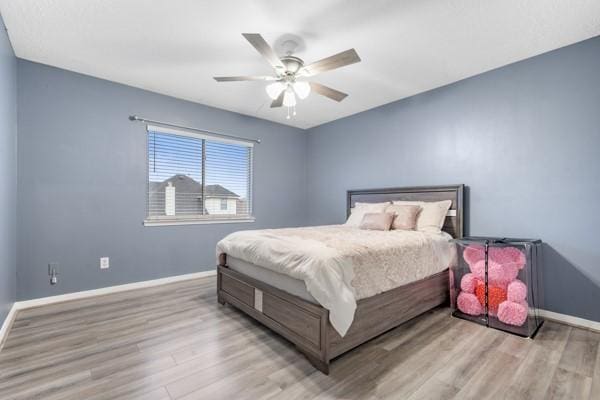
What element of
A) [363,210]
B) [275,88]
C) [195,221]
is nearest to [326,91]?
[275,88]

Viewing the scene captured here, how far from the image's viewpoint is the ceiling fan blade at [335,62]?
6.55 feet

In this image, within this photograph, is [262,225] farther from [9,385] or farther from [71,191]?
[9,385]

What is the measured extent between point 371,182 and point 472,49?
6.85 ft

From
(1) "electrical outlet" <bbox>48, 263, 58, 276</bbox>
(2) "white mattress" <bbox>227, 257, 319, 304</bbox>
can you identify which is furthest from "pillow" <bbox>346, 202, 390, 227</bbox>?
(1) "electrical outlet" <bbox>48, 263, 58, 276</bbox>

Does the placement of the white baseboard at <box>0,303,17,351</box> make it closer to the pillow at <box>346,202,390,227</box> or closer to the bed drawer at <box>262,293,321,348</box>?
the bed drawer at <box>262,293,321,348</box>

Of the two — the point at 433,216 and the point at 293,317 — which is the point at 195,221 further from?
the point at 433,216

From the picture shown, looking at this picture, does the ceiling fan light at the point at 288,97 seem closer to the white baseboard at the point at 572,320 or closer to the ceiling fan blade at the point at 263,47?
the ceiling fan blade at the point at 263,47

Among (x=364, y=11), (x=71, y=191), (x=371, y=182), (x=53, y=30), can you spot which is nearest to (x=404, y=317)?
(x=371, y=182)

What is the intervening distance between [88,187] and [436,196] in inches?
164

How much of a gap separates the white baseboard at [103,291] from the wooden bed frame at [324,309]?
118cm

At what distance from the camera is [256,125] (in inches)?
181

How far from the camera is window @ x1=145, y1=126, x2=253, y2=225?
3.66 metres

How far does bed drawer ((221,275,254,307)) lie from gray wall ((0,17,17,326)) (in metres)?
1.73

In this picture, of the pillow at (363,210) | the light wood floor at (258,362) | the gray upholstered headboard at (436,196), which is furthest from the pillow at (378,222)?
the light wood floor at (258,362)
